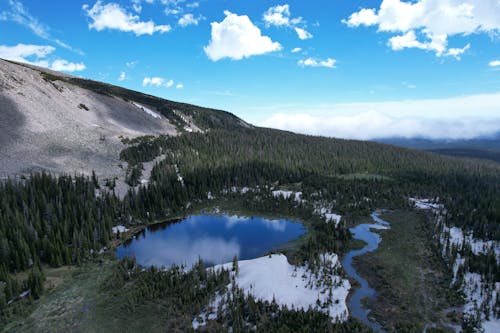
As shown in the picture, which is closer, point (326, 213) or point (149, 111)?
point (326, 213)

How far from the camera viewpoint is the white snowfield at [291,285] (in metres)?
35.8

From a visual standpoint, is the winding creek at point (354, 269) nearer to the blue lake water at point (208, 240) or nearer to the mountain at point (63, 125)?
the blue lake water at point (208, 240)

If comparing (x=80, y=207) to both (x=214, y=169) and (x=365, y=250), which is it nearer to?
A: (x=214, y=169)

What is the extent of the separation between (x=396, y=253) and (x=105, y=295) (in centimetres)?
4861

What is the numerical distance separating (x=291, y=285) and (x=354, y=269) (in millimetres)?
13046

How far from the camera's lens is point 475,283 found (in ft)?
131

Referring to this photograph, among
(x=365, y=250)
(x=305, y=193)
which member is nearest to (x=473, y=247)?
(x=365, y=250)

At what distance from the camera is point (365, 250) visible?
181ft

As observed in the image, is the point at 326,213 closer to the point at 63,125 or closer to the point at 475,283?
the point at 475,283

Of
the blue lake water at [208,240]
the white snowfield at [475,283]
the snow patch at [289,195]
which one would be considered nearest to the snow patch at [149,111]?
the snow patch at [289,195]

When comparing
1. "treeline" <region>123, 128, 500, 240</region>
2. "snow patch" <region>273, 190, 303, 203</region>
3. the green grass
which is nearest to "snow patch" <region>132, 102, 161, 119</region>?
"treeline" <region>123, 128, 500, 240</region>

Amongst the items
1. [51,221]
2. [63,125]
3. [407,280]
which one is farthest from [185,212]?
[63,125]

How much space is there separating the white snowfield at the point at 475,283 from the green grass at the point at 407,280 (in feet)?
6.04

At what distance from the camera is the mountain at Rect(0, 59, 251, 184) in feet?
274
